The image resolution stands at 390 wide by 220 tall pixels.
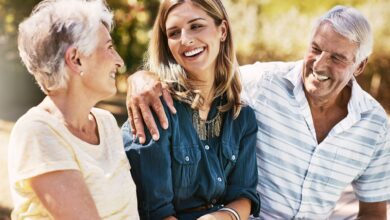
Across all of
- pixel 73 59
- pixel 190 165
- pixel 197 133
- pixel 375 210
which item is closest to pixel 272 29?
pixel 375 210

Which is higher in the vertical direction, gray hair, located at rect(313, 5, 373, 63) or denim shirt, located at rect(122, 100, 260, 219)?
gray hair, located at rect(313, 5, 373, 63)

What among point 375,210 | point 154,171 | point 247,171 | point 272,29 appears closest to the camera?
point 154,171

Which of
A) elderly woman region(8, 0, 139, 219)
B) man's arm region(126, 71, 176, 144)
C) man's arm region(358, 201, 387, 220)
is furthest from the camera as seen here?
man's arm region(358, 201, 387, 220)

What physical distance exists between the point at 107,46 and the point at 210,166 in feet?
2.20

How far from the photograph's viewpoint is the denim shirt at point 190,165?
7.22 feet

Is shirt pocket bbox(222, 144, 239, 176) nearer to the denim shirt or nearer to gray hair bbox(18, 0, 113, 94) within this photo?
the denim shirt

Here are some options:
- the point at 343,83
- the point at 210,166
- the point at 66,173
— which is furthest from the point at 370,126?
the point at 66,173

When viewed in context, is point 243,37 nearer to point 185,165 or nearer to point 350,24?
point 350,24

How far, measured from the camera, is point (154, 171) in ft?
7.21

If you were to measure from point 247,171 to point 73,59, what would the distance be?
951 mm

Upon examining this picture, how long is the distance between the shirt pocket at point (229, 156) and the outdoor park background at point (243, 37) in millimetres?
3523

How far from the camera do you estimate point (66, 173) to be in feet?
5.86

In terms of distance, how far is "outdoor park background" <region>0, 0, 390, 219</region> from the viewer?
581 centimetres

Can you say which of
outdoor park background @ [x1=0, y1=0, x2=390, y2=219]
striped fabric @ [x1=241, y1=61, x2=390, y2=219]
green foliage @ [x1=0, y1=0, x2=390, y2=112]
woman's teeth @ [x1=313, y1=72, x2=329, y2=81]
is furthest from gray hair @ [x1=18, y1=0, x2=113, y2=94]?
green foliage @ [x1=0, y1=0, x2=390, y2=112]
